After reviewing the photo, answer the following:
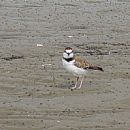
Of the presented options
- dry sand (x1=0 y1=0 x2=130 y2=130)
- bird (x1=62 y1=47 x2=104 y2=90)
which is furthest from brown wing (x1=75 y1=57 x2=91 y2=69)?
dry sand (x1=0 y1=0 x2=130 y2=130)

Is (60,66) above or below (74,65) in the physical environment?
below

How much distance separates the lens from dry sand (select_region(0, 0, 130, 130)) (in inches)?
350

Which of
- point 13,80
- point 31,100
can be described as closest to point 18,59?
point 13,80

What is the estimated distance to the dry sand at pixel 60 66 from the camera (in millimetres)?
8898

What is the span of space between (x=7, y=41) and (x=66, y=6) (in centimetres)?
618

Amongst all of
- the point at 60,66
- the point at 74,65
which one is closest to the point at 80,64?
the point at 74,65

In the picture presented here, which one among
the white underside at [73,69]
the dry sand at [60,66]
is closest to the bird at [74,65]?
the white underside at [73,69]

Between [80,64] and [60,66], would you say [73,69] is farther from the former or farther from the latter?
[60,66]

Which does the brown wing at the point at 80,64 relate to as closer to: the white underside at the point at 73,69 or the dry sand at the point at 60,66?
the white underside at the point at 73,69

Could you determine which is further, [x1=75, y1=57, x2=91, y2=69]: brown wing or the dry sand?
[x1=75, y1=57, x2=91, y2=69]: brown wing

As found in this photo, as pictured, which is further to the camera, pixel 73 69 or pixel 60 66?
pixel 60 66

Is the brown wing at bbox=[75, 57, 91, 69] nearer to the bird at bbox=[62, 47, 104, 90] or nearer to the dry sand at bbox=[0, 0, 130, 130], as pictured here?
the bird at bbox=[62, 47, 104, 90]

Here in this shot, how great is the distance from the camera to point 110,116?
9023 millimetres

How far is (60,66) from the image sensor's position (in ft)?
40.0
